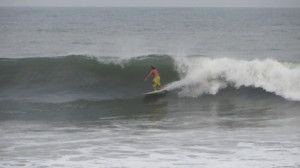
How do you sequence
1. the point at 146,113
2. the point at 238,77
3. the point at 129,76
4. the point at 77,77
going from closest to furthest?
the point at 146,113
the point at 238,77
the point at 129,76
the point at 77,77

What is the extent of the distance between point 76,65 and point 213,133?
13.3m

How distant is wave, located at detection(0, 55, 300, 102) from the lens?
2314 centimetres

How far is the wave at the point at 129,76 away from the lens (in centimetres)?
2314

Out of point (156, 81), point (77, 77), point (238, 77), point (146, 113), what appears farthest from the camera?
point (77, 77)

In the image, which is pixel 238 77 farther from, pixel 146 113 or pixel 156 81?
pixel 146 113

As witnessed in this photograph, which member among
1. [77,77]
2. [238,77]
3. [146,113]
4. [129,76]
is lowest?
[146,113]

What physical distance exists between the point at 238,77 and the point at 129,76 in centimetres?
487

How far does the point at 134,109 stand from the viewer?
20.7 meters

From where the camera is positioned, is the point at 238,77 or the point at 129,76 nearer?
the point at 238,77

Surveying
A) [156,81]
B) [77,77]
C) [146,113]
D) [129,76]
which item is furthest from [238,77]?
[77,77]

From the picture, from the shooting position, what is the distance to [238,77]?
23.8 m

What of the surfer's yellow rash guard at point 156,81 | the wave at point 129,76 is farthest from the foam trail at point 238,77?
the surfer's yellow rash guard at point 156,81

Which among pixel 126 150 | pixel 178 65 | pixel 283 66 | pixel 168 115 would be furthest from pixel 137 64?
pixel 126 150

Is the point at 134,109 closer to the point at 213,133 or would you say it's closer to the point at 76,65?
the point at 213,133
